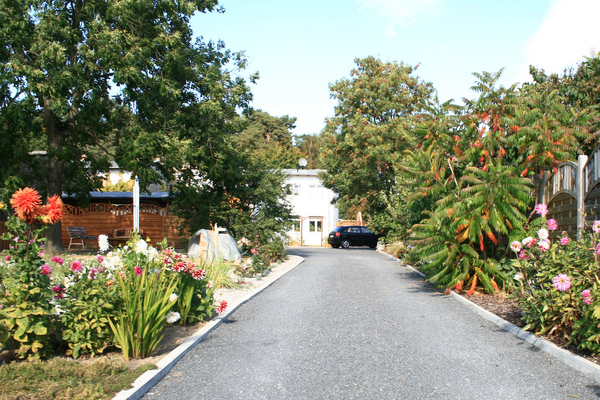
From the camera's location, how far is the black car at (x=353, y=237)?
3859cm

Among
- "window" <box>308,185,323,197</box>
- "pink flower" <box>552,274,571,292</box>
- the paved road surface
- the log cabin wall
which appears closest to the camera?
the paved road surface

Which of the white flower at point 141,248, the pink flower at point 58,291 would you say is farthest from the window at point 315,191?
the pink flower at point 58,291

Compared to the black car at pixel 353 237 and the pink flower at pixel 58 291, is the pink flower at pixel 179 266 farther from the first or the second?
the black car at pixel 353 237

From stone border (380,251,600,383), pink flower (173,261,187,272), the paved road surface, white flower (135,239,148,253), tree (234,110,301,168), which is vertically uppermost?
tree (234,110,301,168)

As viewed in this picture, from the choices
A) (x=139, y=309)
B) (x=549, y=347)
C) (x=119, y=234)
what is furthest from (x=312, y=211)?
(x=139, y=309)

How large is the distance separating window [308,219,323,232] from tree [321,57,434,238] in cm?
1175

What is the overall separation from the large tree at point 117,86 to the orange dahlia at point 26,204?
43.3 ft

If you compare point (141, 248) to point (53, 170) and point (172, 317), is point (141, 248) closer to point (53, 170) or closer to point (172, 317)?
point (172, 317)

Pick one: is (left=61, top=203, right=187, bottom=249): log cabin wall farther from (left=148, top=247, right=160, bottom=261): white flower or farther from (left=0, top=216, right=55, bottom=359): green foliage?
(left=0, top=216, right=55, bottom=359): green foliage

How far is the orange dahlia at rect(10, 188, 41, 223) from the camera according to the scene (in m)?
5.45

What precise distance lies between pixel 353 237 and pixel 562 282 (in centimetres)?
3257

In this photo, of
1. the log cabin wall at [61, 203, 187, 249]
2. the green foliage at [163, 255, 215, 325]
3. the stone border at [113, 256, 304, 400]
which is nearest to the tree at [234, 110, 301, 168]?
the log cabin wall at [61, 203, 187, 249]

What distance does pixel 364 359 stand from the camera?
640cm

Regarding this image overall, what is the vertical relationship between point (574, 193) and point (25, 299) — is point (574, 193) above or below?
above
